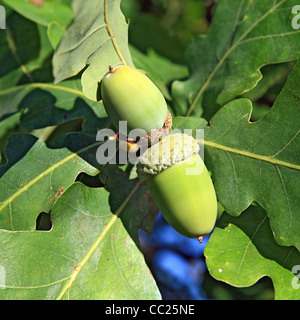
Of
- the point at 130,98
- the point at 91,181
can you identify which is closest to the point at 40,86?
the point at 91,181

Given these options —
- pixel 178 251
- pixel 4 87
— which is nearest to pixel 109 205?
pixel 4 87

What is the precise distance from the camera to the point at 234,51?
1.46 metres

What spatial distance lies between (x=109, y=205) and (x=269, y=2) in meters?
0.92

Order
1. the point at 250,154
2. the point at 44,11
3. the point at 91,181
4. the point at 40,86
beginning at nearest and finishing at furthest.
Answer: the point at 250,154 → the point at 91,181 → the point at 40,86 → the point at 44,11

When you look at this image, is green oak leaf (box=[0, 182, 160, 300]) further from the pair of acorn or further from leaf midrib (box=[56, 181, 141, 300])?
the pair of acorn

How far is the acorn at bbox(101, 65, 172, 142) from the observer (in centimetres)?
104

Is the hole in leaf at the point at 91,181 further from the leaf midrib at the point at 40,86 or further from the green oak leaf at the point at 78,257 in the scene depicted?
the leaf midrib at the point at 40,86

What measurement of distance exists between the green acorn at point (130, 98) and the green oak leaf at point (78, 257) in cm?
32

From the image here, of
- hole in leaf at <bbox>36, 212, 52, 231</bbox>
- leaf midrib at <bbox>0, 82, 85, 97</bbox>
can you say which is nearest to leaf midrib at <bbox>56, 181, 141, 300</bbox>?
hole in leaf at <bbox>36, 212, 52, 231</bbox>

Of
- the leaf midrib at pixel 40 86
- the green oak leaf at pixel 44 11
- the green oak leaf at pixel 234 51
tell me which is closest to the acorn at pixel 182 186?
the green oak leaf at pixel 234 51

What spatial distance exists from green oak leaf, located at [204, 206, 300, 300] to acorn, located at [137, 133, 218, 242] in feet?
0.34

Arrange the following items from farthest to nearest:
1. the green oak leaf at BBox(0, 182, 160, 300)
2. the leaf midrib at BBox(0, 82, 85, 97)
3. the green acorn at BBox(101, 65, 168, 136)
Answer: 1. the leaf midrib at BBox(0, 82, 85, 97)
2. the green oak leaf at BBox(0, 182, 160, 300)
3. the green acorn at BBox(101, 65, 168, 136)

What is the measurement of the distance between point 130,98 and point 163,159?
0.64 feet

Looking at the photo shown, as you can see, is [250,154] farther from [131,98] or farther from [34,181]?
[34,181]
